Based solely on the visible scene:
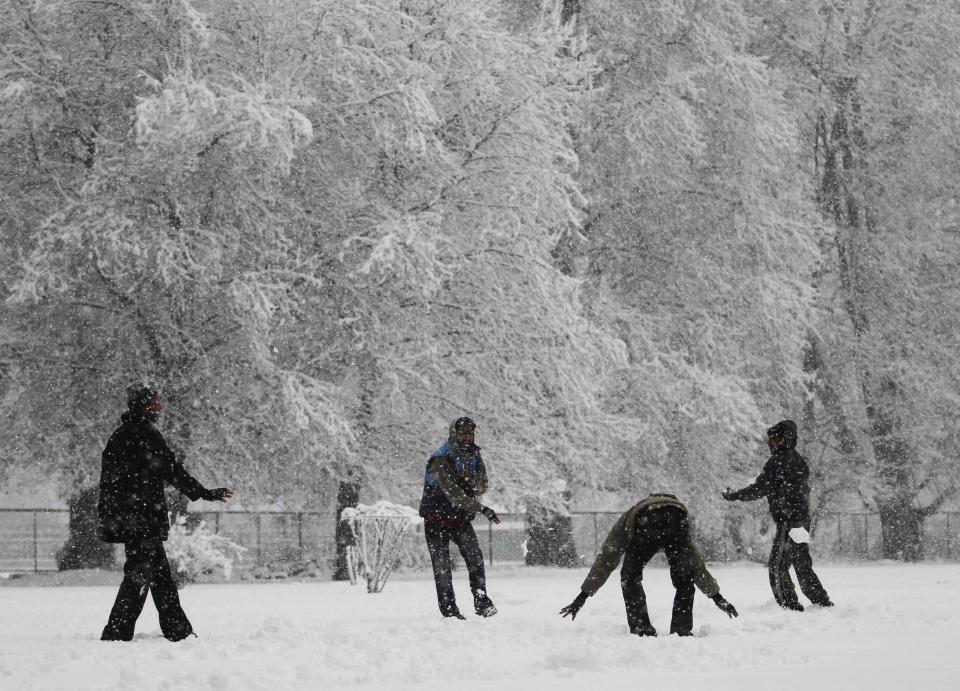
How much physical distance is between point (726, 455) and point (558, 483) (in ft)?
18.0

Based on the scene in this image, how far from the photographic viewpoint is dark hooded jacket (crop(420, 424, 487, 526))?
1240 centimetres

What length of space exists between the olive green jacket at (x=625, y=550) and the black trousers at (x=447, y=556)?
1.59 metres

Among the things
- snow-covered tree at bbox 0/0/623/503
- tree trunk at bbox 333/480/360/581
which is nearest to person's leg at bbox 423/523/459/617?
snow-covered tree at bbox 0/0/623/503

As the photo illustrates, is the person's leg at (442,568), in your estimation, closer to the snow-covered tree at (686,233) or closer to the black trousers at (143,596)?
the black trousers at (143,596)

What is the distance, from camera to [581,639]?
11.2 m

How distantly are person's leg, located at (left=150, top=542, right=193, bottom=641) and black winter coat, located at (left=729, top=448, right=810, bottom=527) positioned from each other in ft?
17.3

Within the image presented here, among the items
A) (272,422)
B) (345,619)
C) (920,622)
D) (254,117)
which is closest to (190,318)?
(272,422)

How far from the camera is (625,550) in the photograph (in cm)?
1138

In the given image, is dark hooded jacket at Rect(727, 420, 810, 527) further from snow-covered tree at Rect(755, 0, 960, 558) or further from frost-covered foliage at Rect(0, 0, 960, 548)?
snow-covered tree at Rect(755, 0, 960, 558)


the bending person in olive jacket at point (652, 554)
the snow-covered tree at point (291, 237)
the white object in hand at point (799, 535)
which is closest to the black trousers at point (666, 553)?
the bending person in olive jacket at point (652, 554)

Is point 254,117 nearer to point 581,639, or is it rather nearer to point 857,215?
point 581,639

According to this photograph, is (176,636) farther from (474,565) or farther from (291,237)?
(291,237)

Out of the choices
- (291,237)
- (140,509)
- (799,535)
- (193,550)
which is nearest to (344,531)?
(193,550)

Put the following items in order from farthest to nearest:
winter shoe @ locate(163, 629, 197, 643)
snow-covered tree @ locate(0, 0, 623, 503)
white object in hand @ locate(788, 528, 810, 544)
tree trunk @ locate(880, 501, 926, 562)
→ tree trunk @ locate(880, 501, 926, 562), snow-covered tree @ locate(0, 0, 623, 503), white object in hand @ locate(788, 528, 810, 544), winter shoe @ locate(163, 629, 197, 643)
